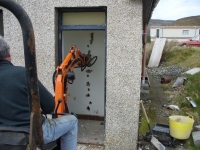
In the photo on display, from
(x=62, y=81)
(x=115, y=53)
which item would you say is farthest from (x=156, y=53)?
(x=62, y=81)

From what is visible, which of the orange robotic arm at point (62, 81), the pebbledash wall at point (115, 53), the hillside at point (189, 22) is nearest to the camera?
the orange robotic arm at point (62, 81)

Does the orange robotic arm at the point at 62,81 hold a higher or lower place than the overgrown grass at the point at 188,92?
higher

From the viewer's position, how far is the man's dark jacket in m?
1.86

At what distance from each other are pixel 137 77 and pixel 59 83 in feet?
4.67

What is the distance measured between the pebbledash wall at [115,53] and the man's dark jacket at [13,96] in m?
2.28

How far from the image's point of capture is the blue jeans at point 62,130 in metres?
2.14

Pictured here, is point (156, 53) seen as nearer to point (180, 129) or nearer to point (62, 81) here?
point (180, 129)

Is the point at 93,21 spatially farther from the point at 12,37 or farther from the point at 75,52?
the point at 12,37

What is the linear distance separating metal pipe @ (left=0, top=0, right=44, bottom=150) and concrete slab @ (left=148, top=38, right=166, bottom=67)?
46.5 feet

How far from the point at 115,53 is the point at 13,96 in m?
2.45

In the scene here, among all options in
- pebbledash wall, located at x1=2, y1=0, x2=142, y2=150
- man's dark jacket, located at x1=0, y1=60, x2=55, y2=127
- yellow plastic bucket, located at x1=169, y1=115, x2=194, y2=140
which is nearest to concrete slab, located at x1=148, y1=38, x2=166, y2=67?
yellow plastic bucket, located at x1=169, y1=115, x2=194, y2=140

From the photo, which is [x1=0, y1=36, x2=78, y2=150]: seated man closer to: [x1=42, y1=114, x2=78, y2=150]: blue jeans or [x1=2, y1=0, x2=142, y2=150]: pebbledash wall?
[x1=42, y1=114, x2=78, y2=150]: blue jeans

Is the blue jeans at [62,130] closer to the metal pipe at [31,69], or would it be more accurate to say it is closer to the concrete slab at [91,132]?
the metal pipe at [31,69]

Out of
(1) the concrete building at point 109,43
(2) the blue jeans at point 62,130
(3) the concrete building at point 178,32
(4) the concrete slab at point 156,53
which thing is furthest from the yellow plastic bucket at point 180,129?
(3) the concrete building at point 178,32
